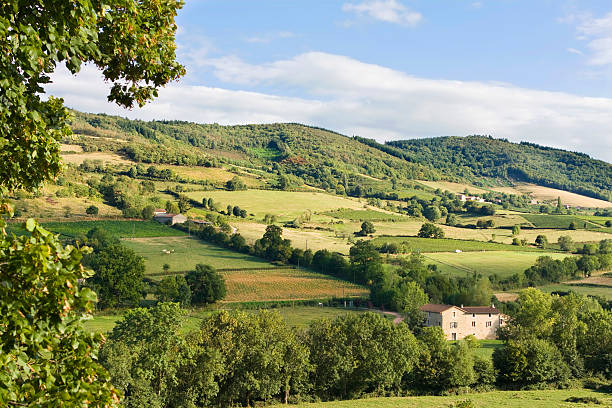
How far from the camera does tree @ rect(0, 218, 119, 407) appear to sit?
6.45 metres

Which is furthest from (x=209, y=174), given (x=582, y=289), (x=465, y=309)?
(x=582, y=289)

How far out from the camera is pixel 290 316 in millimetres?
82000

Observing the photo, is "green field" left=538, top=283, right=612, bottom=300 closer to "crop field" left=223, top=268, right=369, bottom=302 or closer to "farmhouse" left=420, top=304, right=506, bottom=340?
"farmhouse" left=420, top=304, right=506, bottom=340

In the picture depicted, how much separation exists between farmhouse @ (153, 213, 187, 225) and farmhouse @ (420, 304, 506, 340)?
57954 mm

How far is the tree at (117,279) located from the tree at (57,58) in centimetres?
7733

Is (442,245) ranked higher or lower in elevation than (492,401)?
higher

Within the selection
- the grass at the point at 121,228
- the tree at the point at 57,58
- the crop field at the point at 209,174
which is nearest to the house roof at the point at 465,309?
the grass at the point at 121,228

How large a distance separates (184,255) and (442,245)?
59281 mm

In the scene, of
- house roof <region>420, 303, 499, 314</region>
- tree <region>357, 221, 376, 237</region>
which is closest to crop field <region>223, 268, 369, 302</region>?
house roof <region>420, 303, 499, 314</region>

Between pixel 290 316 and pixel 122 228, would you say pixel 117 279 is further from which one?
pixel 122 228

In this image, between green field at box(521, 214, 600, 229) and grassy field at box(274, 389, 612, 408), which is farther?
green field at box(521, 214, 600, 229)

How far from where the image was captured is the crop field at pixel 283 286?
90250 mm

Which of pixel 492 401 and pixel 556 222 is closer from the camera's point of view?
pixel 492 401

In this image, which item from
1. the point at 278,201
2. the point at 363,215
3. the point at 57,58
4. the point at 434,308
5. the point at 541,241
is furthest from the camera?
the point at 278,201
